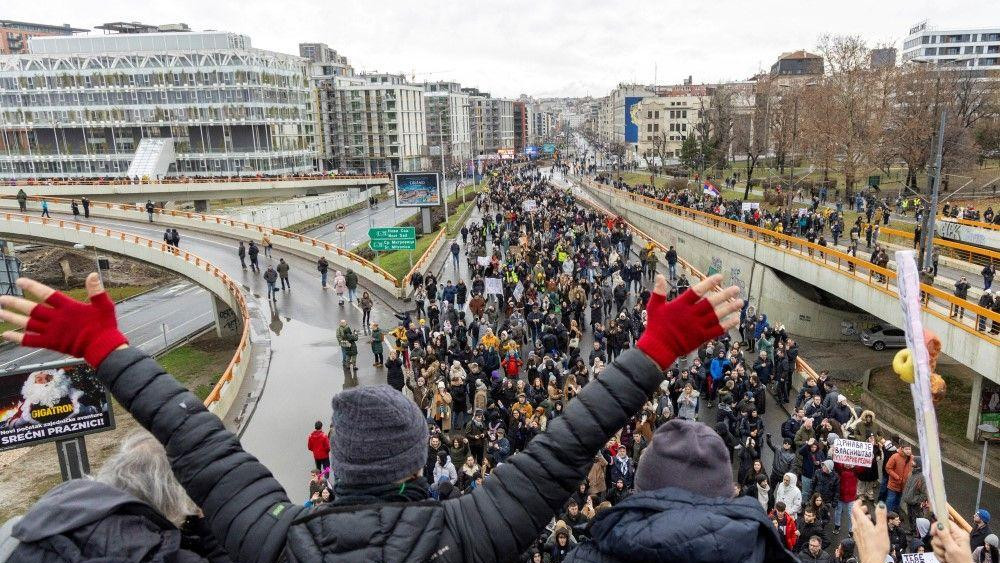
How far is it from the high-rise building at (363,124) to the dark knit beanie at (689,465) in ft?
368

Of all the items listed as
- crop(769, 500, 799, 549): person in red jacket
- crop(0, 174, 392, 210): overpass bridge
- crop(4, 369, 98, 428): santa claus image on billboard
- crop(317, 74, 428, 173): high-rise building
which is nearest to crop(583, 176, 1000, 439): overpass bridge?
crop(769, 500, 799, 549): person in red jacket

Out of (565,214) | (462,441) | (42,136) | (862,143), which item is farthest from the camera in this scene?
(42,136)

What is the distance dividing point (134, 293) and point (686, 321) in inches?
2460

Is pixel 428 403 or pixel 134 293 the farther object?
pixel 134 293

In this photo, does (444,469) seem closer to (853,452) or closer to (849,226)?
(853,452)

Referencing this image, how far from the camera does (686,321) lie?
2180 mm

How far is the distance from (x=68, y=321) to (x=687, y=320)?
207cm

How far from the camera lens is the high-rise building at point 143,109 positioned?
81.2m

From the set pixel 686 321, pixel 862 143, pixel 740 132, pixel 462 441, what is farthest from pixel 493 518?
pixel 740 132

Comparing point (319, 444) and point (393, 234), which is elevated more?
point (393, 234)

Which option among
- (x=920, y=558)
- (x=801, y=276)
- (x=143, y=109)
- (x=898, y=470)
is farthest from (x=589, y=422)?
(x=143, y=109)

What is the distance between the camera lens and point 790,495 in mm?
10492

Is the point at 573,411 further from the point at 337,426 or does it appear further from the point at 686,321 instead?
the point at 337,426

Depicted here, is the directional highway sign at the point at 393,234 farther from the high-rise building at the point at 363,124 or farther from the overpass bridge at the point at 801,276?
the high-rise building at the point at 363,124
